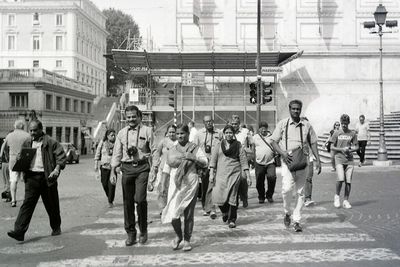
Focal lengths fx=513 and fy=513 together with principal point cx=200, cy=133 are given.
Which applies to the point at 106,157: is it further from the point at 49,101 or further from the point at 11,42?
the point at 11,42

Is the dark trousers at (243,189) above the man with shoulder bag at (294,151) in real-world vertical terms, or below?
below

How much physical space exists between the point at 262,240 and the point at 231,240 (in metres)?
0.45

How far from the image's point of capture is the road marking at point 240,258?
6.22m

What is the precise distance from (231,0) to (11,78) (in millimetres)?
19130

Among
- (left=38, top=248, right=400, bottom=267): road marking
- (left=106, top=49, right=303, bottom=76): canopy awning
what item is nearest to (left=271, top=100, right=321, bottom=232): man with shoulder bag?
(left=38, top=248, right=400, bottom=267): road marking

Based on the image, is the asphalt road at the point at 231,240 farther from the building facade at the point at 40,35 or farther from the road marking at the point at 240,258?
the building facade at the point at 40,35

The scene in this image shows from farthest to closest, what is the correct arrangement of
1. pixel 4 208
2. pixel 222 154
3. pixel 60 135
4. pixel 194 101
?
pixel 60 135 < pixel 194 101 < pixel 4 208 < pixel 222 154

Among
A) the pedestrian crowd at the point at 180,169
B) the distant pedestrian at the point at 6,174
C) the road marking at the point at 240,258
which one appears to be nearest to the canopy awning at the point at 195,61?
the distant pedestrian at the point at 6,174

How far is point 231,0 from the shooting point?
3672 cm

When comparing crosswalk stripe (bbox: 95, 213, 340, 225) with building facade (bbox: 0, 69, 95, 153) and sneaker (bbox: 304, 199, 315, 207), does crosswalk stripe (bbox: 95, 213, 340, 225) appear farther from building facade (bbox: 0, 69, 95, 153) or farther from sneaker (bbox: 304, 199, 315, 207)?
building facade (bbox: 0, 69, 95, 153)

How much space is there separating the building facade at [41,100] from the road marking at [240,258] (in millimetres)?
33672

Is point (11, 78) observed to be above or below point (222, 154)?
above

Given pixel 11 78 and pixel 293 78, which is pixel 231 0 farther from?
pixel 11 78

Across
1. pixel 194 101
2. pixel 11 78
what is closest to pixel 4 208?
pixel 194 101
